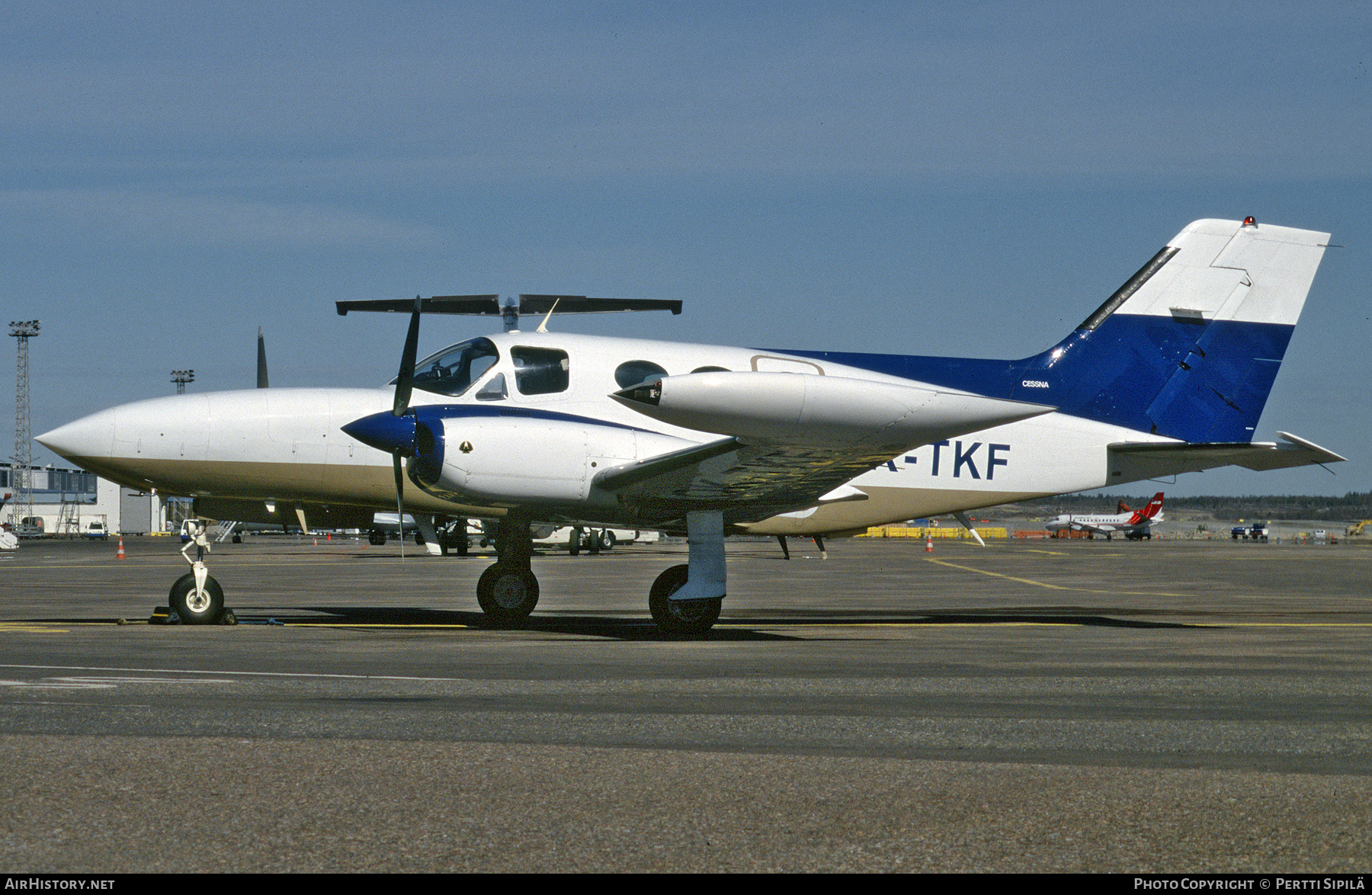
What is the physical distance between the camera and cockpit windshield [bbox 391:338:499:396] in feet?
46.7

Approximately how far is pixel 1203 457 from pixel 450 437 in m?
9.86

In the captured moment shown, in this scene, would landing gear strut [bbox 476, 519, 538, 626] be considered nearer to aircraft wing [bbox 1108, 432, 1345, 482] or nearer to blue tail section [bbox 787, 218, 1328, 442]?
blue tail section [bbox 787, 218, 1328, 442]

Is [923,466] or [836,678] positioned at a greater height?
[923,466]

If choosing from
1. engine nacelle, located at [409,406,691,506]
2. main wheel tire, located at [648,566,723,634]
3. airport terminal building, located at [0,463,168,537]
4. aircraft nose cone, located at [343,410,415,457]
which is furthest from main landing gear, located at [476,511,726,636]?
airport terminal building, located at [0,463,168,537]

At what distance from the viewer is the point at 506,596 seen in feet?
51.6

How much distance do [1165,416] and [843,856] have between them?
46.4 feet

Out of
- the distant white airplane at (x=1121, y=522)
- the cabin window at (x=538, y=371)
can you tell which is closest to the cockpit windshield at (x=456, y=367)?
the cabin window at (x=538, y=371)

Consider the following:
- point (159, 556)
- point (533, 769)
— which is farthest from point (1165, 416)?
point (159, 556)

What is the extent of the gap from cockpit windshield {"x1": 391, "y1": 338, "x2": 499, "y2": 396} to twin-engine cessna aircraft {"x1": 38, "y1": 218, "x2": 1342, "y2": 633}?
0.07 feet

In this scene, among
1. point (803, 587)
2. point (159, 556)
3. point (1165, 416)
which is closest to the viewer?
point (1165, 416)

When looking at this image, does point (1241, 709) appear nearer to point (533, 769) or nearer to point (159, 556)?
point (533, 769)

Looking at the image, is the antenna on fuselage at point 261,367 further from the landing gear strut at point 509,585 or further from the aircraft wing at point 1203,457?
the aircraft wing at point 1203,457

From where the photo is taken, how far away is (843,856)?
4.27 metres

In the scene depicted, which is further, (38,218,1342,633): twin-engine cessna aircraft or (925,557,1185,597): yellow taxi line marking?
(925,557,1185,597): yellow taxi line marking
